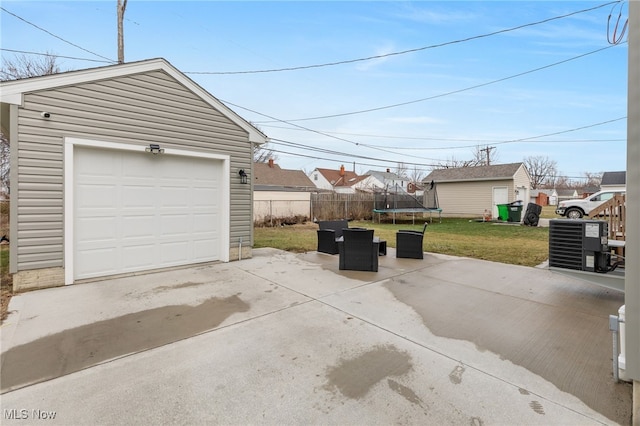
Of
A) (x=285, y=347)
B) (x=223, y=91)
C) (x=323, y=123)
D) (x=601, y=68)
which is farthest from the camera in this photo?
(x=323, y=123)

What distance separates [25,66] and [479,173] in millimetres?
25115

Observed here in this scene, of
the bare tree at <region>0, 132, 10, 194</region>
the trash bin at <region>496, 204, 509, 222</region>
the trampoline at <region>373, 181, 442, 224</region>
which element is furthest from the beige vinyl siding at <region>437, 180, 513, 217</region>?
the bare tree at <region>0, 132, 10, 194</region>

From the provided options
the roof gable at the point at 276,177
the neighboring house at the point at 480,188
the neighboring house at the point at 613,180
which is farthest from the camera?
the roof gable at the point at 276,177

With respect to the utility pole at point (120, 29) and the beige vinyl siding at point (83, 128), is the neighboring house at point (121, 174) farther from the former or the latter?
the utility pole at point (120, 29)

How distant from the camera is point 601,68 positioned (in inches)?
383

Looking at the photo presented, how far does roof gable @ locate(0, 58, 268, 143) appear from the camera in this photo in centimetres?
409

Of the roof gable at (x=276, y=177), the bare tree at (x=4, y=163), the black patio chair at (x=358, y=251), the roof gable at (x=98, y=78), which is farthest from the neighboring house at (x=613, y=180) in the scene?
the bare tree at (x=4, y=163)

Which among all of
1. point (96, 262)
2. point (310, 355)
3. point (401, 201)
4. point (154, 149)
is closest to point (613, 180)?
point (401, 201)

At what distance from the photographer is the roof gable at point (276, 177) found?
26280 millimetres

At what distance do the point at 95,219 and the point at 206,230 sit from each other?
190 centimetres

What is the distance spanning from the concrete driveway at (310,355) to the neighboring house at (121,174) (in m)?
0.75

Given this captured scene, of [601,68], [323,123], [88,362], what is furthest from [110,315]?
[323,123]

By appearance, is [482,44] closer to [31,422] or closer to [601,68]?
[601,68]

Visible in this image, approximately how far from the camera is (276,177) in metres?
27.5
